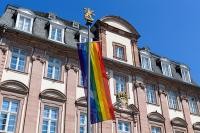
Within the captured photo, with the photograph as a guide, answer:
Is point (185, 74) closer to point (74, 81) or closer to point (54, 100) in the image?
point (74, 81)

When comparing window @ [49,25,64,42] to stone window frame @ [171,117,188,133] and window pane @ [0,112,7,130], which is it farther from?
stone window frame @ [171,117,188,133]

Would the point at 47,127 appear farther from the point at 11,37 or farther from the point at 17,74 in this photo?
the point at 11,37

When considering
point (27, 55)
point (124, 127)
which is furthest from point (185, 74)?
point (27, 55)

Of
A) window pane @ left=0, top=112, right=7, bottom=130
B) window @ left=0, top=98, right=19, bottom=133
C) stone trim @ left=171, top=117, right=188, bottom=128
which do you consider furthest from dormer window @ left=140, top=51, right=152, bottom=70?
window pane @ left=0, top=112, right=7, bottom=130

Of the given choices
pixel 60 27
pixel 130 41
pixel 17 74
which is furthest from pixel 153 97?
pixel 17 74

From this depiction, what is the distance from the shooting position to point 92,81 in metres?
16.5

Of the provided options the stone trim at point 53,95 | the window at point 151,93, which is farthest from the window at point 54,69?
the window at point 151,93

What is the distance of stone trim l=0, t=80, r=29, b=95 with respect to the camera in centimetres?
2138

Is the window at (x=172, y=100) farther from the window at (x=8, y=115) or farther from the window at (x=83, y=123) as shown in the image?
the window at (x=8, y=115)

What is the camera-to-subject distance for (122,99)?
25.8m

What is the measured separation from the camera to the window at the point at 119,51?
93.7 feet

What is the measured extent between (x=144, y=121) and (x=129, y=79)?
12.6 ft

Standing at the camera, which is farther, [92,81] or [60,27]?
[60,27]

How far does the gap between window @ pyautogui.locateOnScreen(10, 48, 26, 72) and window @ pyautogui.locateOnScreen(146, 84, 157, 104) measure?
36.7ft
